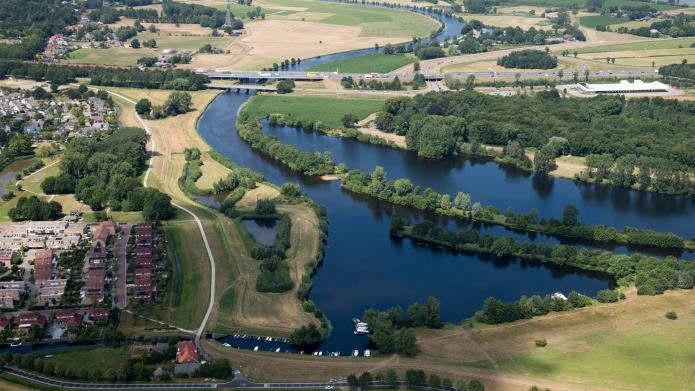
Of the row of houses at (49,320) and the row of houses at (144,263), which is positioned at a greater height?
the row of houses at (144,263)

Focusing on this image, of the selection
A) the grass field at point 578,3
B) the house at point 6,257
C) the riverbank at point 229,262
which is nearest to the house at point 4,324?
the house at point 6,257

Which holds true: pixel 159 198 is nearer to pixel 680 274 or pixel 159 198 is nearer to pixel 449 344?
pixel 449 344

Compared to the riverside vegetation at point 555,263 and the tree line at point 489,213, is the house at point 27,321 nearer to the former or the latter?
the riverside vegetation at point 555,263

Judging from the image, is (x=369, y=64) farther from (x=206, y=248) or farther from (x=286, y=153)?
→ (x=206, y=248)

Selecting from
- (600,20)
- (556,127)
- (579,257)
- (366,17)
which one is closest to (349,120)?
→ (556,127)

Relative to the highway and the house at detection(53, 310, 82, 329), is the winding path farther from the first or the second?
the highway

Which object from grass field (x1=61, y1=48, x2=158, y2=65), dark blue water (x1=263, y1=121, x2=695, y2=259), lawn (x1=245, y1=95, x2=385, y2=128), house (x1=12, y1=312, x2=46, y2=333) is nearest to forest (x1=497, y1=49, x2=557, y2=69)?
lawn (x1=245, y1=95, x2=385, y2=128)
